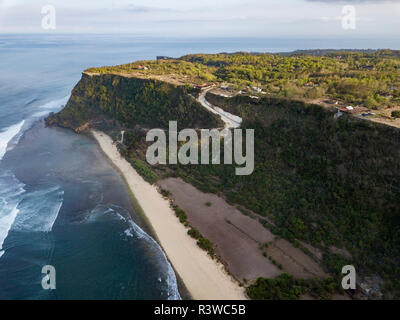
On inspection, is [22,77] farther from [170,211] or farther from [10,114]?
[170,211]

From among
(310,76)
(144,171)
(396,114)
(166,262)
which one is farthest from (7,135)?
(396,114)

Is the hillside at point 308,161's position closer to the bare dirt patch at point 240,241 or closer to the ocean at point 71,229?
the bare dirt patch at point 240,241

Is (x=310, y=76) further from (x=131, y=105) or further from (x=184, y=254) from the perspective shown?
(x=184, y=254)

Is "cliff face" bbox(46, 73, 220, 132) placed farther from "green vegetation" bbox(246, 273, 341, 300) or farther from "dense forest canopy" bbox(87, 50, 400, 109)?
"green vegetation" bbox(246, 273, 341, 300)

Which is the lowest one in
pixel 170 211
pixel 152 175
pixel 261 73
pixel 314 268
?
pixel 314 268

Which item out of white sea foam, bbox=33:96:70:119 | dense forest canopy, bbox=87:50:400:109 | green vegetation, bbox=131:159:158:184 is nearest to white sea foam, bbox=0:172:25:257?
green vegetation, bbox=131:159:158:184
